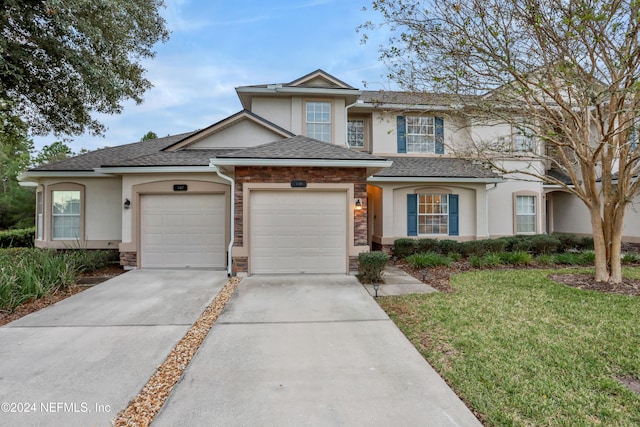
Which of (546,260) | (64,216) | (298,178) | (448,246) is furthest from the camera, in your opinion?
(448,246)

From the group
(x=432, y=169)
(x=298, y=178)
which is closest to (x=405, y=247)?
(x=432, y=169)

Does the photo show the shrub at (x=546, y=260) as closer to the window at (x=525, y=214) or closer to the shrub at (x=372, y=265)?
the window at (x=525, y=214)

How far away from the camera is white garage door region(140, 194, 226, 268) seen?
898 cm

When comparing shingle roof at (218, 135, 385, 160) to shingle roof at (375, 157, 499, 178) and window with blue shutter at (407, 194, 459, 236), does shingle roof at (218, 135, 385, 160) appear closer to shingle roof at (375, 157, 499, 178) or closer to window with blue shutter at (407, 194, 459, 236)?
shingle roof at (375, 157, 499, 178)

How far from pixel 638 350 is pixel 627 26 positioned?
21.3 ft

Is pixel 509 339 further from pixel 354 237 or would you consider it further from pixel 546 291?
pixel 354 237

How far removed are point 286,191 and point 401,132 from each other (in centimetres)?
734

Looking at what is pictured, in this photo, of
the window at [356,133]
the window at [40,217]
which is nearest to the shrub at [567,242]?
the window at [356,133]

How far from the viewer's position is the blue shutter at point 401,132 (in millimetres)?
12617

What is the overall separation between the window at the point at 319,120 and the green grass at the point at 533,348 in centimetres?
723

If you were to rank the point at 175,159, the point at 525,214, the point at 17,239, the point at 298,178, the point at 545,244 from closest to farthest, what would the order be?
the point at 298,178, the point at 175,159, the point at 545,244, the point at 525,214, the point at 17,239

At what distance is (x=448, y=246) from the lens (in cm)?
1066

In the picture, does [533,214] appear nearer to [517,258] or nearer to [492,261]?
[517,258]

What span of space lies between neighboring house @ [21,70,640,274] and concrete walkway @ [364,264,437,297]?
1.10 m
